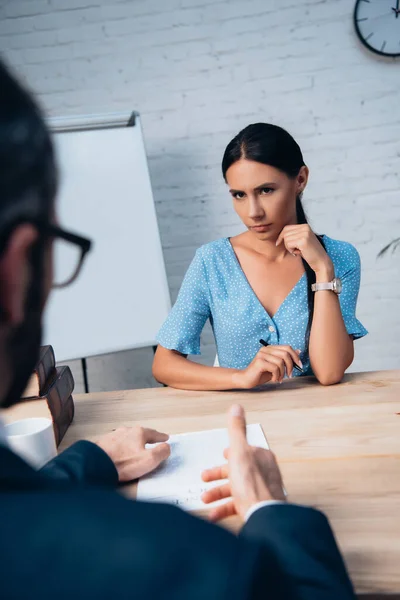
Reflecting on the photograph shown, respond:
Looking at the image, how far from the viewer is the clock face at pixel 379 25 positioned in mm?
2268

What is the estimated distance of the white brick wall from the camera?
2357 millimetres

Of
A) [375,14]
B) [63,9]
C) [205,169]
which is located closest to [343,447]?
[205,169]

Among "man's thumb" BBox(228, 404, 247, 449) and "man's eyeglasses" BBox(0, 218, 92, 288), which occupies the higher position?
"man's eyeglasses" BBox(0, 218, 92, 288)

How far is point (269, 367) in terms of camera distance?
1.13 m

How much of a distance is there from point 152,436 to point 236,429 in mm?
236

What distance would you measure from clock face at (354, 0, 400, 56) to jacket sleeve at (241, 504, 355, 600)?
2.34 m

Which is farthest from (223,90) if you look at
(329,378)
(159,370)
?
(329,378)

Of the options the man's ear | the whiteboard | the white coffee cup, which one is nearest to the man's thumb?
the white coffee cup

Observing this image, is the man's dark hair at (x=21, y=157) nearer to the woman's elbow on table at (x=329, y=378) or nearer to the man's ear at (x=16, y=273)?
the man's ear at (x=16, y=273)

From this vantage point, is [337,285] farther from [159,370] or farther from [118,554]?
[118,554]

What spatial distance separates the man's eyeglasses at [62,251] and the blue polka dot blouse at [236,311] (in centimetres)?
101

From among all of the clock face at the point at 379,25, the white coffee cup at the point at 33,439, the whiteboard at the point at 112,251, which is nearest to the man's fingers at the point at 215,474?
the white coffee cup at the point at 33,439

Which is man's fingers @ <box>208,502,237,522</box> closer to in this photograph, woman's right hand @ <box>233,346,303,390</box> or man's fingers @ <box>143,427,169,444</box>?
man's fingers @ <box>143,427,169,444</box>

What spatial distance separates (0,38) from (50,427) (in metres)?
2.26
